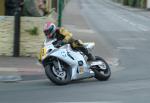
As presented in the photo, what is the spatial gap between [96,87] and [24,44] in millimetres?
5140

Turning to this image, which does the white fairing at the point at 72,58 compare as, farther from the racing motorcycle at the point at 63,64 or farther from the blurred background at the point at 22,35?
the blurred background at the point at 22,35

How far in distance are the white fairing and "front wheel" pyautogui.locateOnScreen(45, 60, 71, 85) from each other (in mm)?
121

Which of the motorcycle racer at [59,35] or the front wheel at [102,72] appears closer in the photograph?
the motorcycle racer at [59,35]

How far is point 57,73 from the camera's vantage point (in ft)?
39.3

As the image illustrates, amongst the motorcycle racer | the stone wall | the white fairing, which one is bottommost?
the stone wall

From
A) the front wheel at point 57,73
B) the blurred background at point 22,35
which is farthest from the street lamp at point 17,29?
the front wheel at point 57,73

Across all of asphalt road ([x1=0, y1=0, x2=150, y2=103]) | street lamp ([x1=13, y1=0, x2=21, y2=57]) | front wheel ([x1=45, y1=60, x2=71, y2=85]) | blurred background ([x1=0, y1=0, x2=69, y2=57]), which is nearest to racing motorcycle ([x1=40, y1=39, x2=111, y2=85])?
front wheel ([x1=45, y1=60, x2=71, y2=85])

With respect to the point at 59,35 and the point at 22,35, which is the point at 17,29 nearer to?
the point at 22,35

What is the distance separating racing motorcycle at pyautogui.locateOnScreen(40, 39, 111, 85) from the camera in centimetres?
1195

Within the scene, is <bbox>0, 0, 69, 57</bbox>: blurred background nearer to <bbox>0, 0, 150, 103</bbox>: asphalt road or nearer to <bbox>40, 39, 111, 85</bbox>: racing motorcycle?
<bbox>0, 0, 150, 103</bbox>: asphalt road

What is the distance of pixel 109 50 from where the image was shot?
64.4 feet

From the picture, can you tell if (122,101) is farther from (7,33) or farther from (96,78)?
(7,33)

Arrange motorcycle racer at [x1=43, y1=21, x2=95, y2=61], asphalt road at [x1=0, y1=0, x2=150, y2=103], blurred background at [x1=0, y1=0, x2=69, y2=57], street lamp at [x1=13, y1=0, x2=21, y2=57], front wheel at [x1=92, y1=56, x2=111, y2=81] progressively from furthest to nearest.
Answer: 1. blurred background at [x1=0, y1=0, x2=69, y2=57]
2. street lamp at [x1=13, y1=0, x2=21, y2=57]
3. front wheel at [x1=92, y1=56, x2=111, y2=81]
4. motorcycle racer at [x1=43, y1=21, x2=95, y2=61]
5. asphalt road at [x1=0, y1=0, x2=150, y2=103]

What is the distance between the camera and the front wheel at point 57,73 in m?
11.9
